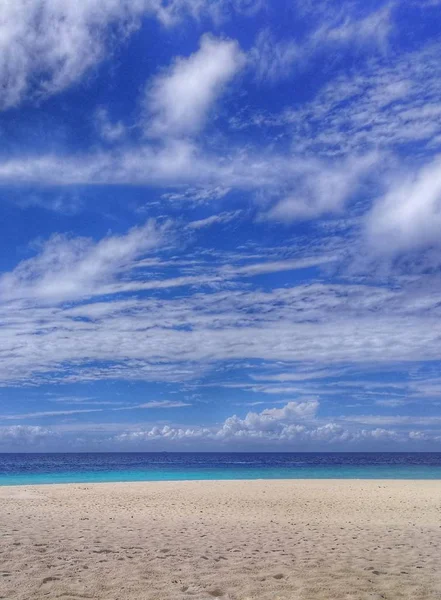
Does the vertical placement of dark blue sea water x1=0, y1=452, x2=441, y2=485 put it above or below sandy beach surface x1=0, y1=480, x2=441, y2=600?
below

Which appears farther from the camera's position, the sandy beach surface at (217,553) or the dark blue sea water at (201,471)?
the dark blue sea water at (201,471)

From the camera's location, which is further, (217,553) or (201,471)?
(201,471)

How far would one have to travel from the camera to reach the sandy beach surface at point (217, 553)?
28.6 feet

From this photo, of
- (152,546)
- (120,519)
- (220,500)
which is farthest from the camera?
(220,500)

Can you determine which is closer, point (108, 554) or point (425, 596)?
point (425, 596)

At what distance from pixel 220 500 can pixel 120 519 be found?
9.44 metres

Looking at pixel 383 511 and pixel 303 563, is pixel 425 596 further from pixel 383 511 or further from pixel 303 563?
pixel 383 511

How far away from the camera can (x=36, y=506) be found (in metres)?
21.8

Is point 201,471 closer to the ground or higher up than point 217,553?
closer to the ground

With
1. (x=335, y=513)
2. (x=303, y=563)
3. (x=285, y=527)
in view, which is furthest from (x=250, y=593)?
(x=335, y=513)

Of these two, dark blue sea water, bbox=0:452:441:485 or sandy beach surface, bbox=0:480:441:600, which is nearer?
sandy beach surface, bbox=0:480:441:600

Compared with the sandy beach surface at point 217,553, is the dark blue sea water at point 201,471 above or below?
below

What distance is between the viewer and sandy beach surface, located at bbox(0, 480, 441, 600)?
8.73 metres

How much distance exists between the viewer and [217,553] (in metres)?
11.6
